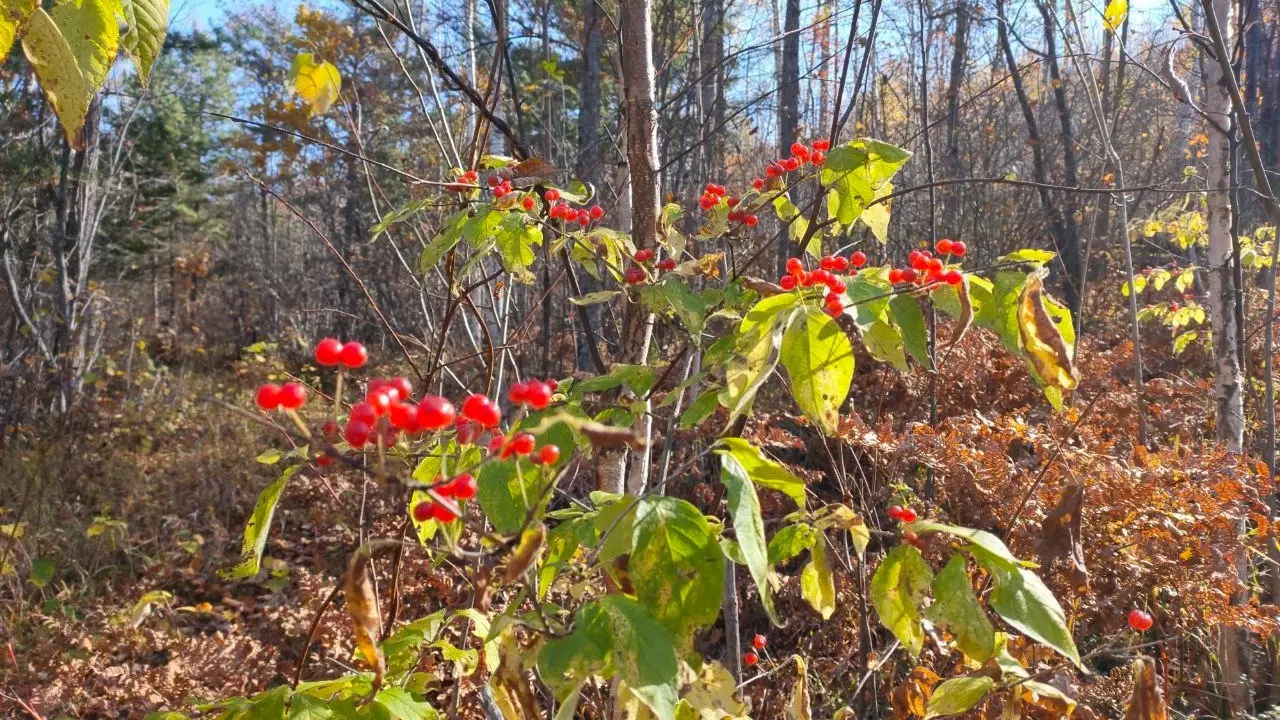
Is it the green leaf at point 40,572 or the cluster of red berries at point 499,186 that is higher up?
the cluster of red berries at point 499,186

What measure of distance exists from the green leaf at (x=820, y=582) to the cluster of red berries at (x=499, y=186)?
2.63ft

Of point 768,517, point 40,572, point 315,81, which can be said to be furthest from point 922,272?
point 40,572

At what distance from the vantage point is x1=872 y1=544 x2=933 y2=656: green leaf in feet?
2.98

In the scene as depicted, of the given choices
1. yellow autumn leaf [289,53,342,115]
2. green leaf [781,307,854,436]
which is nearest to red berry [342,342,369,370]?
green leaf [781,307,854,436]

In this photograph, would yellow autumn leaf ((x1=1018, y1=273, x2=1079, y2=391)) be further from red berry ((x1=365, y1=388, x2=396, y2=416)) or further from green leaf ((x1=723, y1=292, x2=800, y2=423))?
red berry ((x1=365, y1=388, x2=396, y2=416))

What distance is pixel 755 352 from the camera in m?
0.79

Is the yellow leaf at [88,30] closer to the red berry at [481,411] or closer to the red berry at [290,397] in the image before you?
the red berry at [290,397]

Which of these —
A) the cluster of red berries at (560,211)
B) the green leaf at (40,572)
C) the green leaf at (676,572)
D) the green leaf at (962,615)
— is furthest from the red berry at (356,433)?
the green leaf at (40,572)

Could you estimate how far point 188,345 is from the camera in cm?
1093

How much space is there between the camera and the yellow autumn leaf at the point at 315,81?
4.17 ft

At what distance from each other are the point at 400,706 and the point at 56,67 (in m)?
0.79

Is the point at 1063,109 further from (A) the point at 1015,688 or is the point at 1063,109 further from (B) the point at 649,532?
(B) the point at 649,532

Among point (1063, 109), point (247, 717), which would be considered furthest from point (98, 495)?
point (1063, 109)

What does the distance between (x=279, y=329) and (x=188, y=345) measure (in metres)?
1.39
